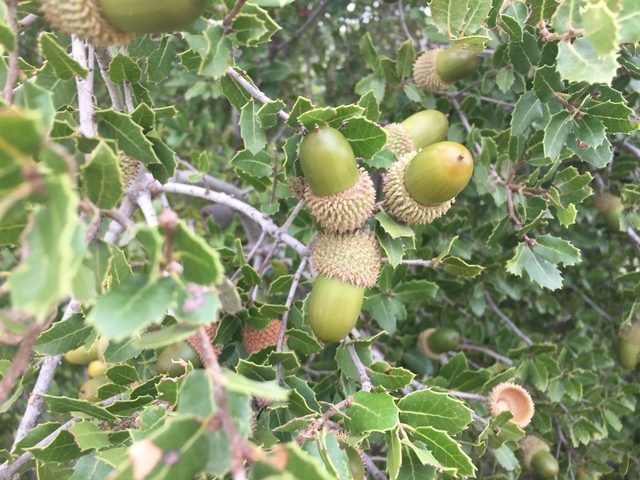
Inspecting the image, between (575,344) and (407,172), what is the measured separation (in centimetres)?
175

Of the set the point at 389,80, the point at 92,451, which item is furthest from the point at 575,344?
the point at 92,451

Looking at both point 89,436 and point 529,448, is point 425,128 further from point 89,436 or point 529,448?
point 529,448

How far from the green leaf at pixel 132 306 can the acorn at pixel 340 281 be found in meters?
0.75

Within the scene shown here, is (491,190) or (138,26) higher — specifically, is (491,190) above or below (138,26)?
below

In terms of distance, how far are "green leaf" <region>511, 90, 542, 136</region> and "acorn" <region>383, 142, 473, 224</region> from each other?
0.40 meters

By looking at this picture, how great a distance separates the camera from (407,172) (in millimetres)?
1396

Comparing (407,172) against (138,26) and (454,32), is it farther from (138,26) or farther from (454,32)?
(138,26)

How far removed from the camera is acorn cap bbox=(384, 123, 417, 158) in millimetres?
1669

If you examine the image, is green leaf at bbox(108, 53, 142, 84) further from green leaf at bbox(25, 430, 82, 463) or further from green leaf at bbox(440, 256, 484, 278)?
green leaf at bbox(440, 256, 484, 278)

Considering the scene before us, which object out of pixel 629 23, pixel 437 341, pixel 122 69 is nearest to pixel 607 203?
pixel 437 341

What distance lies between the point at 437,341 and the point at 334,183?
135 centimetres

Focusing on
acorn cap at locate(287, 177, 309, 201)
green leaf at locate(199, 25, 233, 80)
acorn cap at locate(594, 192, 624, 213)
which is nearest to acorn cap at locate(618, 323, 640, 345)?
acorn cap at locate(594, 192, 624, 213)

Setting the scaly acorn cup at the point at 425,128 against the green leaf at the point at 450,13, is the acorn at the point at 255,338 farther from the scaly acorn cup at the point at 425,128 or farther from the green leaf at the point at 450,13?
the green leaf at the point at 450,13

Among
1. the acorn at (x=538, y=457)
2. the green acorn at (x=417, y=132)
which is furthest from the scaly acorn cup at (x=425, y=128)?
the acorn at (x=538, y=457)
